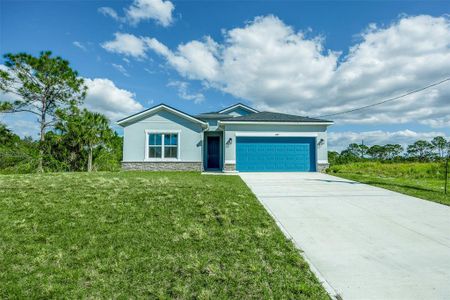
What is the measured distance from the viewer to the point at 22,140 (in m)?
20.1

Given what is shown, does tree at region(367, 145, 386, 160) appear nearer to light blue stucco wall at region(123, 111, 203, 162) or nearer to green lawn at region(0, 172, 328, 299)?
light blue stucco wall at region(123, 111, 203, 162)

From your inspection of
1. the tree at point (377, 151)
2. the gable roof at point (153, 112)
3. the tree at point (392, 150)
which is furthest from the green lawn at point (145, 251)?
the tree at point (392, 150)

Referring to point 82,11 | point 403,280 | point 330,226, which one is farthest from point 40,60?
point 403,280

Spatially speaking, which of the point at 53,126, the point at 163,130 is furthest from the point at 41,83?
the point at 163,130

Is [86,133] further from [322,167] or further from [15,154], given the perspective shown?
[322,167]

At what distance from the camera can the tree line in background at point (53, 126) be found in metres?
17.7

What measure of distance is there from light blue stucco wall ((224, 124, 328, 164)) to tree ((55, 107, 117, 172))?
961cm

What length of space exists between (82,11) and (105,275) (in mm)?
13447

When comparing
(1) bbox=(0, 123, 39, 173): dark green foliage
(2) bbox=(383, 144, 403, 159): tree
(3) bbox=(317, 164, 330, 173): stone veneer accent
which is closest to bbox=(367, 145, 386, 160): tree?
(2) bbox=(383, 144, 403, 159): tree

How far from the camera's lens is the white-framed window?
1595 cm

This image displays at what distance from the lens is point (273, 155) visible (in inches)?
612

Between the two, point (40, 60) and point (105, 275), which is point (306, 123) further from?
point (40, 60)

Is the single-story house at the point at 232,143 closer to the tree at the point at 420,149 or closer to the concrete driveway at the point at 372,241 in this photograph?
the concrete driveway at the point at 372,241

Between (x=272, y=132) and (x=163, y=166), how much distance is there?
758 cm
